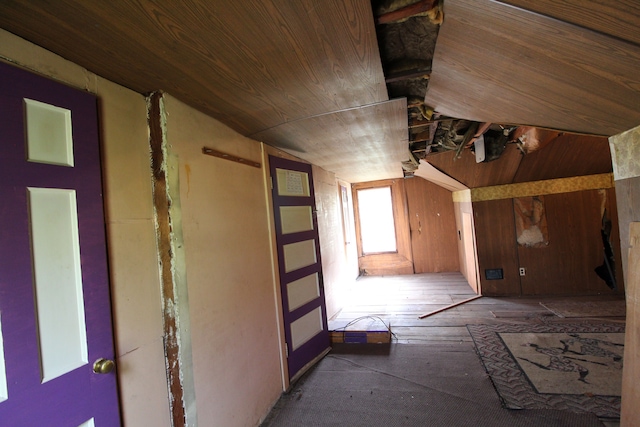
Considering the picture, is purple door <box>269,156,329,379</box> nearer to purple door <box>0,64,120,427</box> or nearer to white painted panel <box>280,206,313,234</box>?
white painted panel <box>280,206,313,234</box>

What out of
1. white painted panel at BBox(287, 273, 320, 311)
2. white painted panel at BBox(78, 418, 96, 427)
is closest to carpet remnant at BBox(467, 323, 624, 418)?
white painted panel at BBox(287, 273, 320, 311)

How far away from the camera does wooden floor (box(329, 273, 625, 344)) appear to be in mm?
3428

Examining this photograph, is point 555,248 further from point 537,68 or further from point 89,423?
point 89,423

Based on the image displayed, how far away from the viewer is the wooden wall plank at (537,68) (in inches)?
37.6

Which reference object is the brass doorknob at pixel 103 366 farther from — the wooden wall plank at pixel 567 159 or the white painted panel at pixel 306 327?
the wooden wall plank at pixel 567 159

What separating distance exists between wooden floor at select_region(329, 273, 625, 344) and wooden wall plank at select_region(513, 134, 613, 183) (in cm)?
180

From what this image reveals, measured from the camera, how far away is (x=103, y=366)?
1.17 metres

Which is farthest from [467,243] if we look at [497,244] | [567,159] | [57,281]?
[57,281]

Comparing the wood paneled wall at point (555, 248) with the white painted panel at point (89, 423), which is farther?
the wood paneled wall at point (555, 248)

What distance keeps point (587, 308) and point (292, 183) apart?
405 cm

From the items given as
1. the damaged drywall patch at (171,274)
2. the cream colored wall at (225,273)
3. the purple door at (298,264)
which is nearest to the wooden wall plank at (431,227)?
the purple door at (298,264)

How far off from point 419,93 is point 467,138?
165cm

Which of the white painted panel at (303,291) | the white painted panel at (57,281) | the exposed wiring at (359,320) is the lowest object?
the exposed wiring at (359,320)

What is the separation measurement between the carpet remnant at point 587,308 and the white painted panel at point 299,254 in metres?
3.16
